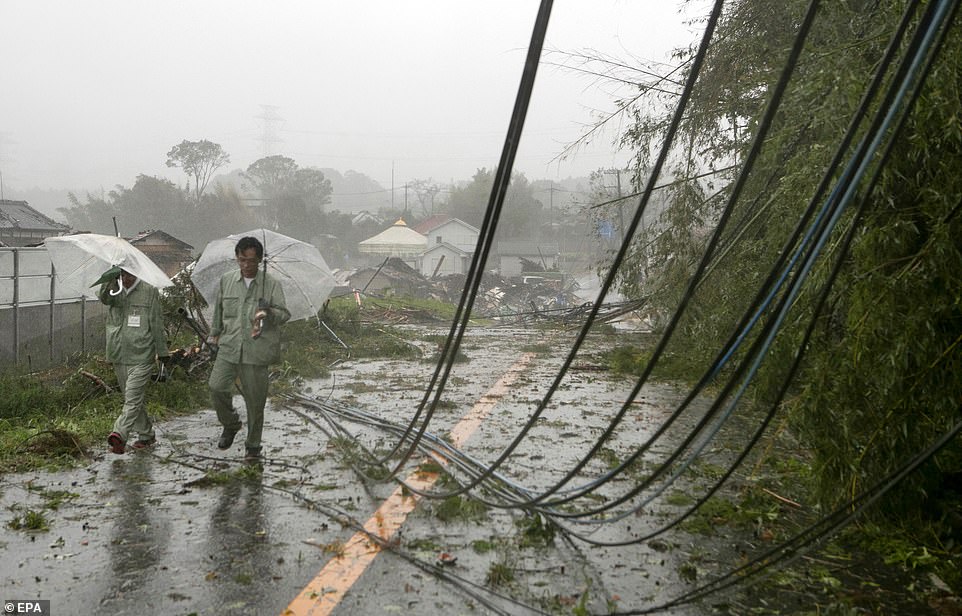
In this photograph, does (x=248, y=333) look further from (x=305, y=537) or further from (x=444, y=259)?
(x=444, y=259)

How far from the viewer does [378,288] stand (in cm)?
4553

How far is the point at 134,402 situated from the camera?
7148 millimetres

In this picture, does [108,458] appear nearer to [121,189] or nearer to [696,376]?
[696,376]

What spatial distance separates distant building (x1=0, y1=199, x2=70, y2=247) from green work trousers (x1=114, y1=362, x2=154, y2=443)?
69.5ft

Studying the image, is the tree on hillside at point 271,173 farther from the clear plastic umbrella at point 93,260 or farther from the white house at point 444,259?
the clear plastic umbrella at point 93,260

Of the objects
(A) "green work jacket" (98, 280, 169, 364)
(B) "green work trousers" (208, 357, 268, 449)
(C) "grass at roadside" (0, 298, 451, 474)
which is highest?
(A) "green work jacket" (98, 280, 169, 364)

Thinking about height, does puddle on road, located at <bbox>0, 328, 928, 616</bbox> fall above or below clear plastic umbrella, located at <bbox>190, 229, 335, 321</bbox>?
below

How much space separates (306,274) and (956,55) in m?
6.15

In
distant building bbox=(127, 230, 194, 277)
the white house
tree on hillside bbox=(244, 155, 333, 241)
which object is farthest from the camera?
tree on hillside bbox=(244, 155, 333, 241)

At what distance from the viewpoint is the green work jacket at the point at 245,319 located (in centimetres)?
698

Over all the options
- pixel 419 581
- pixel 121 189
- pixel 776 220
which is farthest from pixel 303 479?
pixel 121 189

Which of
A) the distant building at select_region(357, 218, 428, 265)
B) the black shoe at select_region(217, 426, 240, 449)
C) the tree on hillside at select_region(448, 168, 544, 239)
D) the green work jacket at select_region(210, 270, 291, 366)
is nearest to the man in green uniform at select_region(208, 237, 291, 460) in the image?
the green work jacket at select_region(210, 270, 291, 366)

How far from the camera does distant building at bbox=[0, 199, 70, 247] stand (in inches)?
1095

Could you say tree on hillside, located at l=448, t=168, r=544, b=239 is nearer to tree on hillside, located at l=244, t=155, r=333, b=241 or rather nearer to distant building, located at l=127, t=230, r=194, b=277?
tree on hillside, located at l=244, t=155, r=333, b=241
